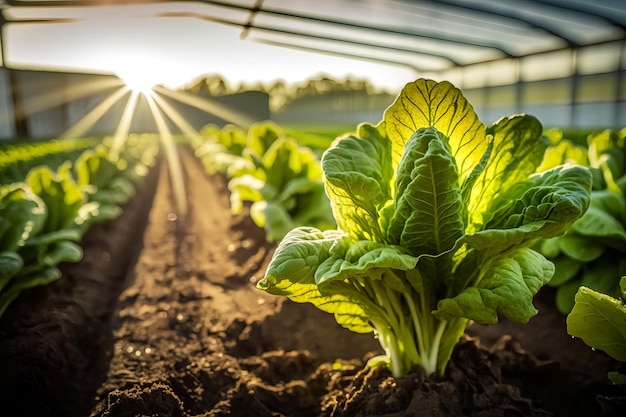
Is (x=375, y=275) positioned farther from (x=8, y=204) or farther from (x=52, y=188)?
(x=52, y=188)

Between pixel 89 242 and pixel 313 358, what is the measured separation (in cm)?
328

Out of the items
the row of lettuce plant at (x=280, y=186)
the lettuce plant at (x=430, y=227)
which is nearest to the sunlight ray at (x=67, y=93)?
the row of lettuce plant at (x=280, y=186)

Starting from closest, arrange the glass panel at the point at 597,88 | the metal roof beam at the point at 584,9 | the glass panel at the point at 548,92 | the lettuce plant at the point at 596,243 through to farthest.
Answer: the lettuce plant at the point at 596,243 → the metal roof beam at the point at 584,9 → the glass panel at the point at 597,88 → the glass panel at the point at 548,92

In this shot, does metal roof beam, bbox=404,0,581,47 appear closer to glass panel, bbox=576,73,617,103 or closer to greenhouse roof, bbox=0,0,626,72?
greenhouse roof, bbox=0,0,626,72

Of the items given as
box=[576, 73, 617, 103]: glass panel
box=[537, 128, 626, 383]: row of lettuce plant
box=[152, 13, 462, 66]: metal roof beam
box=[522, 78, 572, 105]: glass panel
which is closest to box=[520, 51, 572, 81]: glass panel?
box=[522, 78, 572, 105]: glass panel

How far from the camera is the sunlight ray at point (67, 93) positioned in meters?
20.4

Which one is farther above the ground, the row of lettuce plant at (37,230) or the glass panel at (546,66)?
the glass panel at (546,66)

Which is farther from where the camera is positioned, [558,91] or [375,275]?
[558,91]

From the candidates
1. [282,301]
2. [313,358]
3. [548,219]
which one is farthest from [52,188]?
[548,219]

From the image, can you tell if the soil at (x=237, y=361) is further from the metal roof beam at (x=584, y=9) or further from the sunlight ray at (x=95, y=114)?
the sunlight ray at (x=95, y=114)

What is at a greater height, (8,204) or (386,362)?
(8,204)

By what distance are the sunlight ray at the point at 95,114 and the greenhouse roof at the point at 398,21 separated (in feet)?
38.8

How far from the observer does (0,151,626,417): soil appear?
6.76ft

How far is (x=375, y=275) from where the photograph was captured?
5.74 feet
